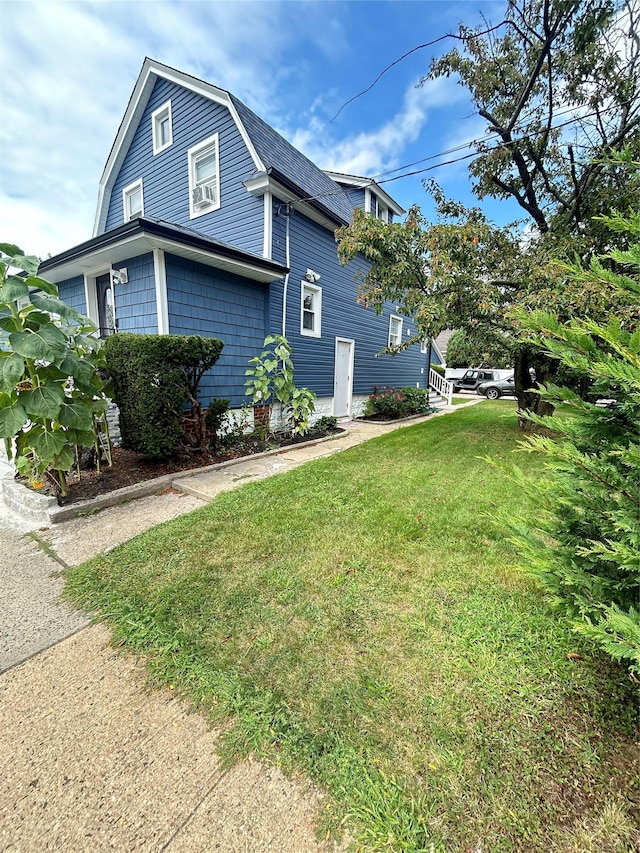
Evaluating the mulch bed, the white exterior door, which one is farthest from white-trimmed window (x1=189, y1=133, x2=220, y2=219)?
the mulch bed

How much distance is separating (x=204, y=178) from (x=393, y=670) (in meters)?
10.2

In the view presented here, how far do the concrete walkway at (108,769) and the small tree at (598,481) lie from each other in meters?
1.35

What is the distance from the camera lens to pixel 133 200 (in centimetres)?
1027

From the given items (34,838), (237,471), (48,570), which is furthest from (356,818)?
(237,471)

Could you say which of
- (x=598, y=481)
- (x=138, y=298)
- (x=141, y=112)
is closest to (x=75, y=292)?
(x=138, y=298)

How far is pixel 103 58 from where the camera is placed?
5.96 meters

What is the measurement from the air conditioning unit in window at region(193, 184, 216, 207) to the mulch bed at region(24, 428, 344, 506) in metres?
5.91

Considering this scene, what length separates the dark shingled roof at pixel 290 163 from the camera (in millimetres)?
7410

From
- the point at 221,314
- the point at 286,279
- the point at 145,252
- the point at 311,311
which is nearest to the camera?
the point at 145,252

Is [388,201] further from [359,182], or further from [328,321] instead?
[328,321]

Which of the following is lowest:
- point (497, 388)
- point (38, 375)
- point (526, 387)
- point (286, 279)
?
point (497, 388)

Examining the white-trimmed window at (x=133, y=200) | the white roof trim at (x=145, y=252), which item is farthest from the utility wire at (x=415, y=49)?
the white-trimmed window at (x=133, y=200)

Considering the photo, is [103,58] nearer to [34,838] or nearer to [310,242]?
[310,242]

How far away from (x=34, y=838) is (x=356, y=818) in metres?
1.11
